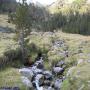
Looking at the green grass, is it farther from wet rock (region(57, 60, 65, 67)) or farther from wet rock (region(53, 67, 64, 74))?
wet rock (region(57, 60, 65, 67))

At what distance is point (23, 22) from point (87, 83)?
78.3ft

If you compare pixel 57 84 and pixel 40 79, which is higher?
A: pixel 40 79

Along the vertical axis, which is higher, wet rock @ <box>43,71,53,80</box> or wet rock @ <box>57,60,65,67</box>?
wet rock @ <box>57,60,65,67</box>

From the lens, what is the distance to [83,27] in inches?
5202

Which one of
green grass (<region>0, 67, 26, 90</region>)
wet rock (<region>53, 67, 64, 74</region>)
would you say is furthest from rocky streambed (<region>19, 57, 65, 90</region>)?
green grass (<region>0, 67, 26, 90</region>)

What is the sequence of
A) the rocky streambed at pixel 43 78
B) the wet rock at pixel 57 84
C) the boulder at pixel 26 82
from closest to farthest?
the boulder at pixel 26 82 → the wet rock at pixel 57 84 → the rocky streambed at pixel 43 78

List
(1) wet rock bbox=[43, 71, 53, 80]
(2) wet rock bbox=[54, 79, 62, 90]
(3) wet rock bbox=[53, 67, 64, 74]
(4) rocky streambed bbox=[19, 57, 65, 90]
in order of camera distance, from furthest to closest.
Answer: (3) wet rock bbox=[53, 67, 64, 74] < (1) wet rock bbox=[43, 71, 53, 80] < (4) rocky streambed bbox=[19, 57, 65, 90] < (2) wet rock bbox=[54, 79, 62, 90]

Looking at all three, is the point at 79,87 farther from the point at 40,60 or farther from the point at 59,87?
the point at 40,60

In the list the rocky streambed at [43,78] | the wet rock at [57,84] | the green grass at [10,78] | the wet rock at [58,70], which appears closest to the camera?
the green grass at [10,78]

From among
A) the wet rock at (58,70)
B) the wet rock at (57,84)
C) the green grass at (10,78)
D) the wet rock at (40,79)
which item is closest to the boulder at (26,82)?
the green grass at (10,78)

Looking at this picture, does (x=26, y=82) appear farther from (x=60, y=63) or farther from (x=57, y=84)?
(x=60, y=63)

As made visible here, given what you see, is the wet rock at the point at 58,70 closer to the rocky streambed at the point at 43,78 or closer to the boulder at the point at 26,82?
the rocky streambed at the point at 43,78

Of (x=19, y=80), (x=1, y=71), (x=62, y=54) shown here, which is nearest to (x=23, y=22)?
(x=62, y=54)

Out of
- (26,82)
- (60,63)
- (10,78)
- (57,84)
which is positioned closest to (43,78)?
(57,84)
